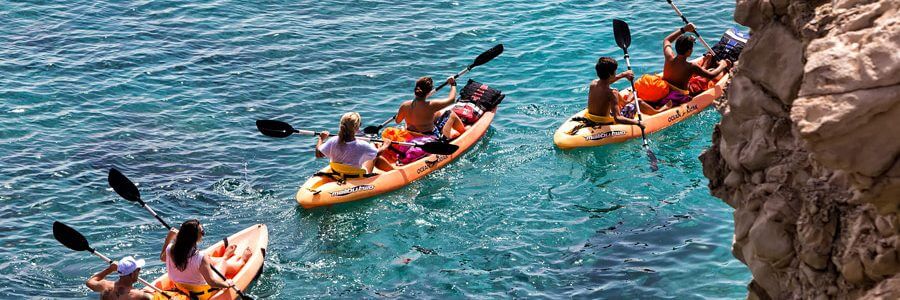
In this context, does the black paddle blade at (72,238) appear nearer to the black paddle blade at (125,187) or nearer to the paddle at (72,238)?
the paddle at (72,238)

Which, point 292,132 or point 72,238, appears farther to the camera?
point 292,132

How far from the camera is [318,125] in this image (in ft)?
52.5

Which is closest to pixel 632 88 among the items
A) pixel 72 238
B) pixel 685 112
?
pixel 685 112

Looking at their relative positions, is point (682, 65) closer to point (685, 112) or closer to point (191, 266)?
point (685, 112)

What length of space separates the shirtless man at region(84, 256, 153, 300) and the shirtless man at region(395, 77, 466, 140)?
18.1 feet

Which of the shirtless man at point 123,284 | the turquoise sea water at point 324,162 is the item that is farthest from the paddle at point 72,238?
the turquoise sea water at point 324,162

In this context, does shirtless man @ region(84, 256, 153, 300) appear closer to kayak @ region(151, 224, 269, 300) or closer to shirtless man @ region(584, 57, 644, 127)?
kayak @ region(151, 224, 269, 300)

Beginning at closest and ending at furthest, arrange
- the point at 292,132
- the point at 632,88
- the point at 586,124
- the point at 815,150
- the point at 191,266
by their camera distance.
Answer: the point at 815,150 < the point at 191,266 < the point at 292,132 < the point at 586,124 < the point at 632,88

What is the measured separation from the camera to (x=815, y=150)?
4859 mm

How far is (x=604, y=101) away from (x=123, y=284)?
24.5 feet

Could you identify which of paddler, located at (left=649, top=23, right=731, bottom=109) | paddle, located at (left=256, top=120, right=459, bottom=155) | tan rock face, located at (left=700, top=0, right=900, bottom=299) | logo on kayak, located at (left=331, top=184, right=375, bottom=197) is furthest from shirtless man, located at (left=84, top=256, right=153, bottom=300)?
paddler, located at (left=649, top=23, right=731, bottom=109)

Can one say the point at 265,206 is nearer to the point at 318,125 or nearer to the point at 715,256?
the point at 318,125

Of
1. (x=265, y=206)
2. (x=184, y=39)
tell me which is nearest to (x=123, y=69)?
(x=184, y=39)

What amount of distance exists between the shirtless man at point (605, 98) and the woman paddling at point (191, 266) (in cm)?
613
